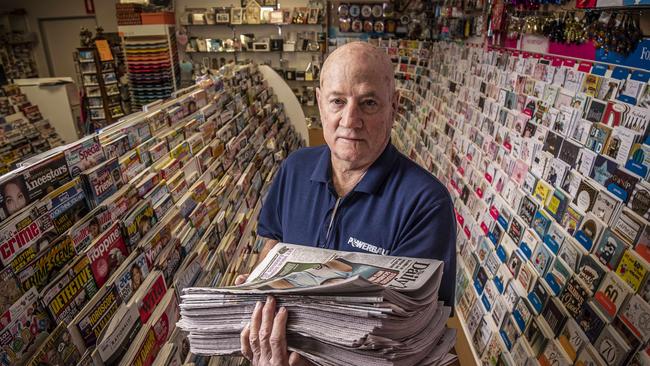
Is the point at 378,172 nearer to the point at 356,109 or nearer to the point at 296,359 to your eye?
the point at 356,109

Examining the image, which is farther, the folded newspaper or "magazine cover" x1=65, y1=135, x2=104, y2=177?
A: "magazine cover" x1=65, y1=135, x2=104, y2=177

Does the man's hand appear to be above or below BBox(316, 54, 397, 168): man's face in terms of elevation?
below

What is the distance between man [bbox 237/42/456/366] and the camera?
3.66ft

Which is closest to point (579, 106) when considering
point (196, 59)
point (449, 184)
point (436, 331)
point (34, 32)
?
point (436, 331)

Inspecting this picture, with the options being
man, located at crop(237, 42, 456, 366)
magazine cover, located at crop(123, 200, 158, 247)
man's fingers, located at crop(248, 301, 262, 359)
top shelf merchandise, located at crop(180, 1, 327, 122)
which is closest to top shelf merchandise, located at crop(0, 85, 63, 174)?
top shelf merchandise, located at crop(180, 1, 327, 122)

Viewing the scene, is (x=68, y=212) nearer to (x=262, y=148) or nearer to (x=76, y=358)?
(x=76, y=358)

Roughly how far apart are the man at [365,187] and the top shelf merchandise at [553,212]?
697 mm

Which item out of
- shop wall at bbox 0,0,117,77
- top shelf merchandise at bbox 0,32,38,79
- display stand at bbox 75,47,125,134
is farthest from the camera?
shop wall at bbox 0,0,117,77

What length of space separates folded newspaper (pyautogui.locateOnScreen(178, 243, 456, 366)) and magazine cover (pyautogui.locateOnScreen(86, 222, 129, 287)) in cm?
56

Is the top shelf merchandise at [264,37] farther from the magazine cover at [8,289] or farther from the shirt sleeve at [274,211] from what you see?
the magazine cover at [8,289]

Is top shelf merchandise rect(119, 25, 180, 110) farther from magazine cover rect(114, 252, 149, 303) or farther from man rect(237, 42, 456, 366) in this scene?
man rect(237, 42, 456, 366)

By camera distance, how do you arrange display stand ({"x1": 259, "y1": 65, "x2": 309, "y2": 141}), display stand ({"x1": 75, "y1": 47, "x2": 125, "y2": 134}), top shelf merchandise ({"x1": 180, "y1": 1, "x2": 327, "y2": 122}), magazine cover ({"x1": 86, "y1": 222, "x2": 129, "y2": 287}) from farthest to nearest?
top shelf merchandise ({"x1": 180, "y1": 1, "x2": 327, "y2": 122})
display stand ({"x1": 75, "y1": 47, "x2": 125, "y2": 134})
display stand ({"x1": 259, "y1": 65, "x2": 309, "y2": 141})
magazine cover ({"x1": 86, "y1": 222, "x2": 129, "y2": 287})

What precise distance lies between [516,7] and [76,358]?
2755 millimetres

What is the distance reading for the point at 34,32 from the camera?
9.39 m
